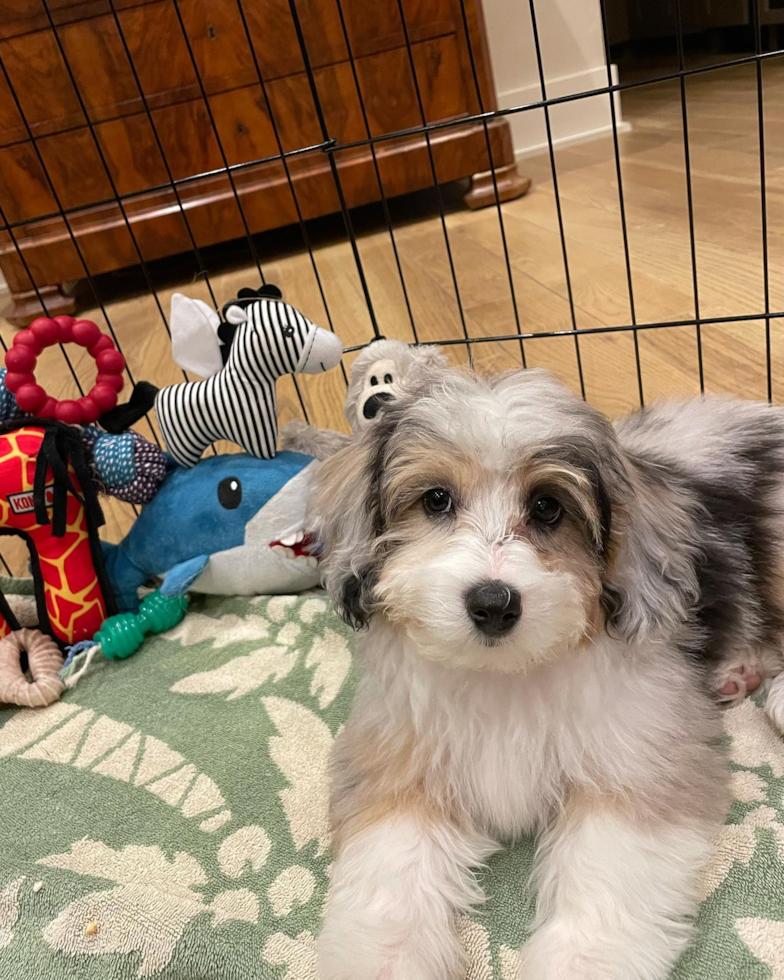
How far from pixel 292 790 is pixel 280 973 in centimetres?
35

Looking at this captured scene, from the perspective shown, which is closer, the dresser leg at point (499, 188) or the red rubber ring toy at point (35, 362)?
the red rubber ring toy at point (35, 362)

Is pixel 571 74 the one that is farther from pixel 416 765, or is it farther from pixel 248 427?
pixel 416 765

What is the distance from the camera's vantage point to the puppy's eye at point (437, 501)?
1.13 metres

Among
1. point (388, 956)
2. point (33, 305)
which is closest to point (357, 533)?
point (388, 956)

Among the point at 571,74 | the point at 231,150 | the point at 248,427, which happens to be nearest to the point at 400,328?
the point at 248,427

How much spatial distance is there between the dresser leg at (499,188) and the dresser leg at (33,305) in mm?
2406

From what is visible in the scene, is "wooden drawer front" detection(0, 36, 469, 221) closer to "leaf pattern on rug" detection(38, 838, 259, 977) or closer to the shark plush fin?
the shark plush fin

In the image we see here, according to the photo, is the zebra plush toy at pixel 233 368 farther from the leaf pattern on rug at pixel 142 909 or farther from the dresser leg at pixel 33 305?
the dresser leg at pixel 33 305

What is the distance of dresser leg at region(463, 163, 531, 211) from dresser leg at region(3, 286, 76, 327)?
2406 millimetres

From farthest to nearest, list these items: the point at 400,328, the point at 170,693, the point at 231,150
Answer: the point at 231,150 → the point at 400,328 → the point at 170,693

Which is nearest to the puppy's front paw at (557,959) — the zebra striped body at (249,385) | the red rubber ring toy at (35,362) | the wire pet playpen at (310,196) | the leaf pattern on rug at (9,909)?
the leaf pattern on rug at (9,909)

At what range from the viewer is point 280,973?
1.07m

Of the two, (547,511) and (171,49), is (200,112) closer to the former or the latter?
(171,49)

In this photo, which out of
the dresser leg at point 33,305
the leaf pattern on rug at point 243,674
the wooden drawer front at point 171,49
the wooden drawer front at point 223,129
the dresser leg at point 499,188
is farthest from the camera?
the dresser leg at point 499,188
